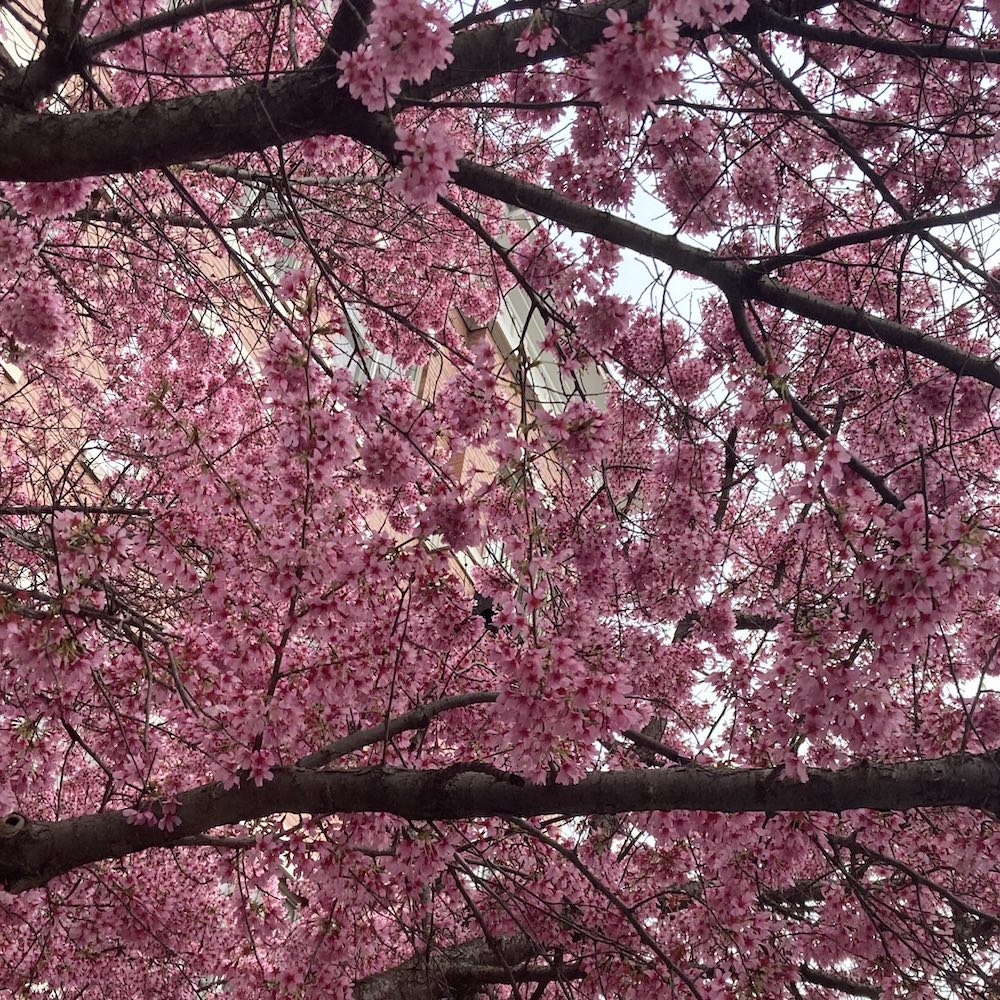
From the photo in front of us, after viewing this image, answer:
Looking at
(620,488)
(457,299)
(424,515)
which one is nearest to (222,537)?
(424,515)

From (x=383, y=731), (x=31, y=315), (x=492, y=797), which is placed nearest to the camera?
(x=492, y=797)

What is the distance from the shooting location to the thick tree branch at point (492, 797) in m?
2.83

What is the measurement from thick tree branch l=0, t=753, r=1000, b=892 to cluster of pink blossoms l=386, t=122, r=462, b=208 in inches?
77.4

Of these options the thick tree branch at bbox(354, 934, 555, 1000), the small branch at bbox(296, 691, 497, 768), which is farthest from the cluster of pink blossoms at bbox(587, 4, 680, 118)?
the thick tree branch at bbox(354, 934, 555, 1000)

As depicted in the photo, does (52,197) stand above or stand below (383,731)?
above

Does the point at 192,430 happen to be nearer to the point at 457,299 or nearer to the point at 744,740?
the point at 744,740

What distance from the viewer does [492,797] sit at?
304 cm

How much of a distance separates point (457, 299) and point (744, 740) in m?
6.11

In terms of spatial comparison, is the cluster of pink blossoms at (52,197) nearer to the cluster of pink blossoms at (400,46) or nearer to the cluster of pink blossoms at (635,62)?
the cluster of pink blossoms at (400,46)

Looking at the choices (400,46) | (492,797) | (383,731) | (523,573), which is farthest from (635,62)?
(383,731)

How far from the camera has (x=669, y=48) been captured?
2236 millimetres

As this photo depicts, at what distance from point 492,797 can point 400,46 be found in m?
2.40

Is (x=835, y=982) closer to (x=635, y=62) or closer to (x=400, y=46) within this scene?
(x=635, y=62)

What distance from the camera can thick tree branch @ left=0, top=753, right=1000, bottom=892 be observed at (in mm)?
2830
